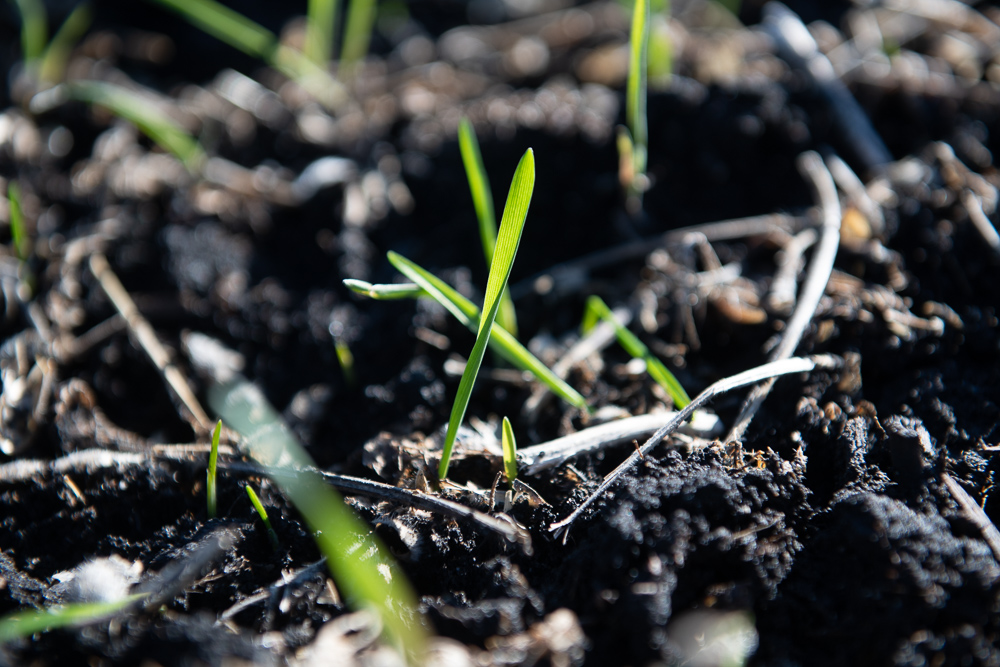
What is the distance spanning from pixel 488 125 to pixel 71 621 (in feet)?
3.82

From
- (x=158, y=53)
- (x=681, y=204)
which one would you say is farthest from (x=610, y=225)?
(x=158, y=53)

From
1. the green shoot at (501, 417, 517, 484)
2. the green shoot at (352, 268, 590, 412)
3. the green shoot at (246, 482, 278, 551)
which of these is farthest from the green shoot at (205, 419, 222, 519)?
the green shoot at (501, 417, 517, 484)

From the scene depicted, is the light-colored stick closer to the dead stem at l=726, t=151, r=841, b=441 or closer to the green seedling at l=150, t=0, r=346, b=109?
the green seedling at l=150, t=0, r=346, b=109

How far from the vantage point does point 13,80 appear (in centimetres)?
164

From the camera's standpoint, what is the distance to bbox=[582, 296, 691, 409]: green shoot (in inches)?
36.4

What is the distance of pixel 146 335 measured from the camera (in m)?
Answer: 1.18

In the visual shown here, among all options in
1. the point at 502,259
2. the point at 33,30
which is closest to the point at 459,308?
the point at 502,259

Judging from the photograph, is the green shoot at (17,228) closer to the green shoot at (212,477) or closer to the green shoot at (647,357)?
the green shoot at (212,477)

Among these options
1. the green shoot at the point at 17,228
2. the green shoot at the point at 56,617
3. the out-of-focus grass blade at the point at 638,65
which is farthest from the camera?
the green shoot at the point at 17,228

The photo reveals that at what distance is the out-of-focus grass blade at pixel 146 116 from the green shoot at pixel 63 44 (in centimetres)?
10

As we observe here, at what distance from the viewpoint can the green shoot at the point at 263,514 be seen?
821mm

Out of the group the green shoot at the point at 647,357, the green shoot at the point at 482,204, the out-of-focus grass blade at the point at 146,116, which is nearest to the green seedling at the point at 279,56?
the out-of-focus grass blade at the point at 146,116

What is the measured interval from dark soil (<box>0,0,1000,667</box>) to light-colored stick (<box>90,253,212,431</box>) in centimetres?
2

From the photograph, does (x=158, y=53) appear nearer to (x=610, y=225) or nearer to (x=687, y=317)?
(x=610, y=225)
